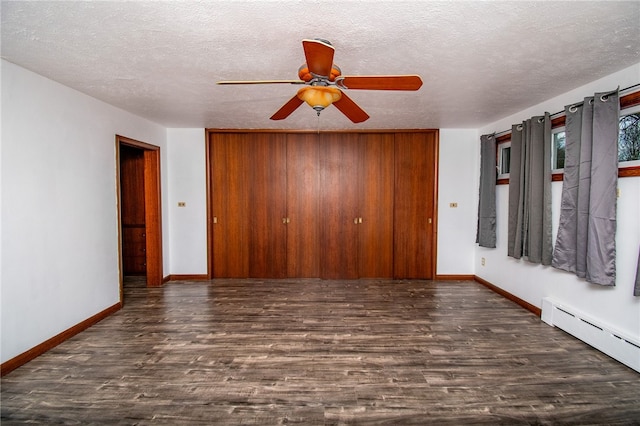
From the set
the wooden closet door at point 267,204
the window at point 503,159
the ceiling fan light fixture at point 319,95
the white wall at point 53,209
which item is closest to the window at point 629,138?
the window at point 503,159

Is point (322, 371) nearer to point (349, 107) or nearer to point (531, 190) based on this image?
point (349, 107)

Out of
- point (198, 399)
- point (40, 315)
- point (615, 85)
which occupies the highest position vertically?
point (615, 85)

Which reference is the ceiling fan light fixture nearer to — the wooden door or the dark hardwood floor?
Result: the dark hardwood floor

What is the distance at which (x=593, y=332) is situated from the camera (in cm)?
253

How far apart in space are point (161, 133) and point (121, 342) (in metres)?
2.98

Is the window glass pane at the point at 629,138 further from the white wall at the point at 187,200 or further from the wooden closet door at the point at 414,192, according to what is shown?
the white wall at the point at 187,200

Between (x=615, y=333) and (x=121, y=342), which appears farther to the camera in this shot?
(x=121, y=342)

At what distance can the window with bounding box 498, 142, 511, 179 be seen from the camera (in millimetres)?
4008

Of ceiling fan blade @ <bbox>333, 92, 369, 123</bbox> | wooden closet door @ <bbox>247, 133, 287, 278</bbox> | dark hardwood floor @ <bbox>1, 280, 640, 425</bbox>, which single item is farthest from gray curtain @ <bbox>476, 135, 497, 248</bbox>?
wooden closet door @ <bbox>247, 133, 287, 278</bbox>

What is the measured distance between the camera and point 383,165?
4.54 meters

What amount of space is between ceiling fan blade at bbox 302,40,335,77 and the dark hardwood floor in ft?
6.66

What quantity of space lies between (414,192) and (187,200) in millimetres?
3564

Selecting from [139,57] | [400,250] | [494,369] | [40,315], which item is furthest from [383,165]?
[40,315]

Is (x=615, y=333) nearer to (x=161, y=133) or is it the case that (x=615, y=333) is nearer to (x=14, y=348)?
(x=14, y=348)
